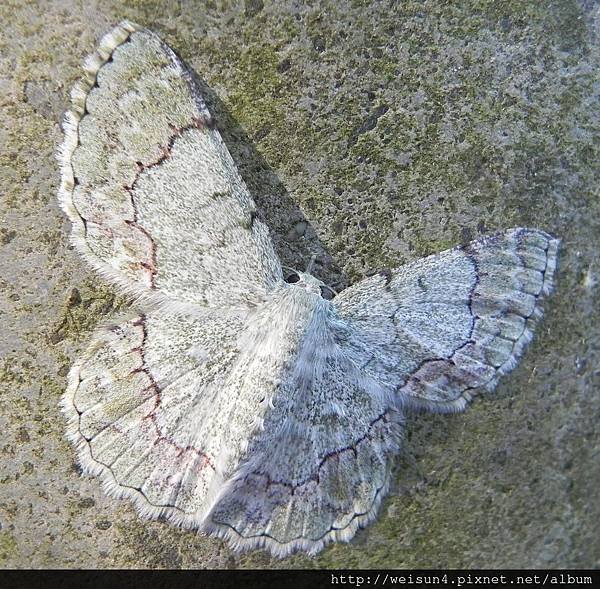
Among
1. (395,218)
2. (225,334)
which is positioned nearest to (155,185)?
(225,334)

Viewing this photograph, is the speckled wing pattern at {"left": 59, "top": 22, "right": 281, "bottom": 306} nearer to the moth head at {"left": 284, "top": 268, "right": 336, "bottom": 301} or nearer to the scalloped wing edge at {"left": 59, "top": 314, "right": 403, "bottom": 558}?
the moth head at {"left": 284, "top": 268, "right": 336, "bottom": 301}

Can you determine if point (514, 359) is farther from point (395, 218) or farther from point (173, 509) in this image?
point (173, 509)

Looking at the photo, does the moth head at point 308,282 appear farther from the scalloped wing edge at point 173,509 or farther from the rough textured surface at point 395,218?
the scalloped wing edge at point 173,509

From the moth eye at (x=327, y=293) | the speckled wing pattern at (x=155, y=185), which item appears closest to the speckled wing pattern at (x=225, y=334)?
the speckled wing pattern at (x=155, y=185)

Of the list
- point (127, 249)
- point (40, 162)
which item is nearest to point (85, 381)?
point (127, 249)

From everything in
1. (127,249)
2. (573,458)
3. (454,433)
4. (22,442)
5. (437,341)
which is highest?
(127,249)

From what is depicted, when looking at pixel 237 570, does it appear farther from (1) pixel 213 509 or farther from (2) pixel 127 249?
(2) pixel 127 249
